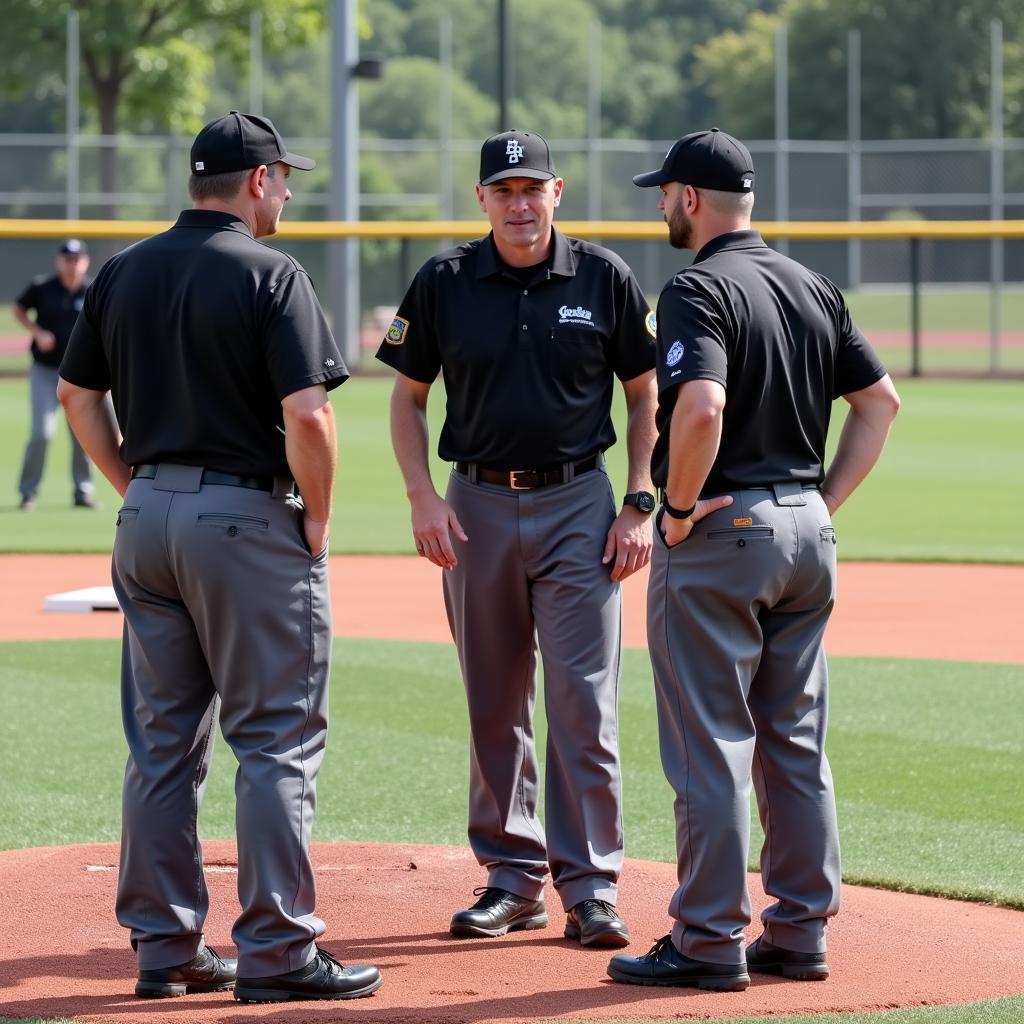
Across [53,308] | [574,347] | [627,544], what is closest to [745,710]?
[627,544]

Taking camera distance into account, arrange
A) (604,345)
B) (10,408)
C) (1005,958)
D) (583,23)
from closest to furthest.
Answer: (1005,958) → (604,345) → (10,408) → (583,23)

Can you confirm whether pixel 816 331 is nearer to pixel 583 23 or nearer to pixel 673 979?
pixel 673 979

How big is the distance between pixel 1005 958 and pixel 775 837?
71 cm

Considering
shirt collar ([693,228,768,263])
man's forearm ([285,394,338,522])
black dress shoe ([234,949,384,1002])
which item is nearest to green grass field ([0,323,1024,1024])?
black dress shoe ([234,949,384,1002])

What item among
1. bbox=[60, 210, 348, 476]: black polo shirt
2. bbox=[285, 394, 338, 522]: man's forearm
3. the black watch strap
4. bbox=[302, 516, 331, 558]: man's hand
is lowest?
bbox=[302, 516, 331, 558]: man's hand

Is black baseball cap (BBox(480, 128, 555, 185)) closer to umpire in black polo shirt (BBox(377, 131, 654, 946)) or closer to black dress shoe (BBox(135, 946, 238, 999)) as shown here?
umpire in black polo shirt (BBox(377, 131, 654, 946))

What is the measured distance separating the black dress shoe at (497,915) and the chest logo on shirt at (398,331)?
153 centimetres

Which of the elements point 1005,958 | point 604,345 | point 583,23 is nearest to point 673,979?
point 1005,958

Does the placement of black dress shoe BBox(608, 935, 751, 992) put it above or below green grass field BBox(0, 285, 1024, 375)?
below

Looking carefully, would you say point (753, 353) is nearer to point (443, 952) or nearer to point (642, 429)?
point (642, 429)

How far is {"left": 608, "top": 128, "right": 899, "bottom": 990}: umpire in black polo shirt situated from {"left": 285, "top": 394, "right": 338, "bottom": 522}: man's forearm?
30.7 inches

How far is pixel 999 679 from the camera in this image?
858cm

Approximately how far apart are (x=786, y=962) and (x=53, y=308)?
1107 centimetres

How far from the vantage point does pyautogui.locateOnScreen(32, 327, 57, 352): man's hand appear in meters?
14.0
